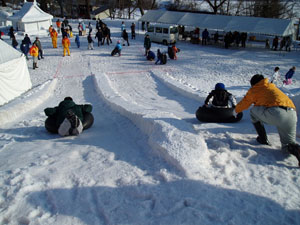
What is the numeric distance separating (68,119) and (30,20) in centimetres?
2694

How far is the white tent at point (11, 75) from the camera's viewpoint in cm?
1057

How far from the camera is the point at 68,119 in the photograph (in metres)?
5.86

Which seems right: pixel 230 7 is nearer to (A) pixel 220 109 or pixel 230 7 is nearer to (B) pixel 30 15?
(B) pixel 30 15

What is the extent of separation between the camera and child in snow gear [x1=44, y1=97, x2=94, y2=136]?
5.89 meters

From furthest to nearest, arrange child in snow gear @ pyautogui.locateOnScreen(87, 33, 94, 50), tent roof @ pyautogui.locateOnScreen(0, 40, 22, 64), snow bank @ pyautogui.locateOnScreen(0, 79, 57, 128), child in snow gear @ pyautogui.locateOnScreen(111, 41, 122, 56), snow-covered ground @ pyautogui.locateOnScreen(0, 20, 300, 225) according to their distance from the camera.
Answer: child in snow gear @ pyautogui.locateOnScreen(87, 33, 94, 50), child in snow gear @ pyautogui.locateOnScreen(111, 41, 122, 56), tent roof @ pyautogui.locateOnScreen(0, 40, 22, 64), snow bank @ pyautogui.locateOnScreen(0, 79, 57, 128), snow-covered ground @ pyautogui.locateOnScreen(0, 20, 300, 225)

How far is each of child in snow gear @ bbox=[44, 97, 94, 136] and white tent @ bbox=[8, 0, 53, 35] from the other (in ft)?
85.6

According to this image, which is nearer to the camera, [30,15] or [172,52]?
[172,52]

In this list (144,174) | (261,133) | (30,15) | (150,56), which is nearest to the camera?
(144,174)

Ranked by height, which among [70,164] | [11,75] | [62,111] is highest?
[11,75]

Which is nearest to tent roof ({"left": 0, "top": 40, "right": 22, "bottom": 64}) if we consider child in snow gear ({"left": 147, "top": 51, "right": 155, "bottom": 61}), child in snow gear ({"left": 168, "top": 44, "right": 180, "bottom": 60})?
child in snow gear ({"left": 147, "top": 51, "right": 155, "bottom": 61})

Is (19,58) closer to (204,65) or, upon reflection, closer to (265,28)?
(204,65)

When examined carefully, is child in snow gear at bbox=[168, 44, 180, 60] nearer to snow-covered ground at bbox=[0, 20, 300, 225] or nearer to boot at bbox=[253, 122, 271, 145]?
snow-covered ground at bbox=[0, 20, 300, 225]

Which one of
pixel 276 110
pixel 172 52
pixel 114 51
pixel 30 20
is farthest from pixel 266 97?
pixel 30 20

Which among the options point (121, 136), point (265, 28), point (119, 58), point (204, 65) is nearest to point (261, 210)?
point (121, 136)
